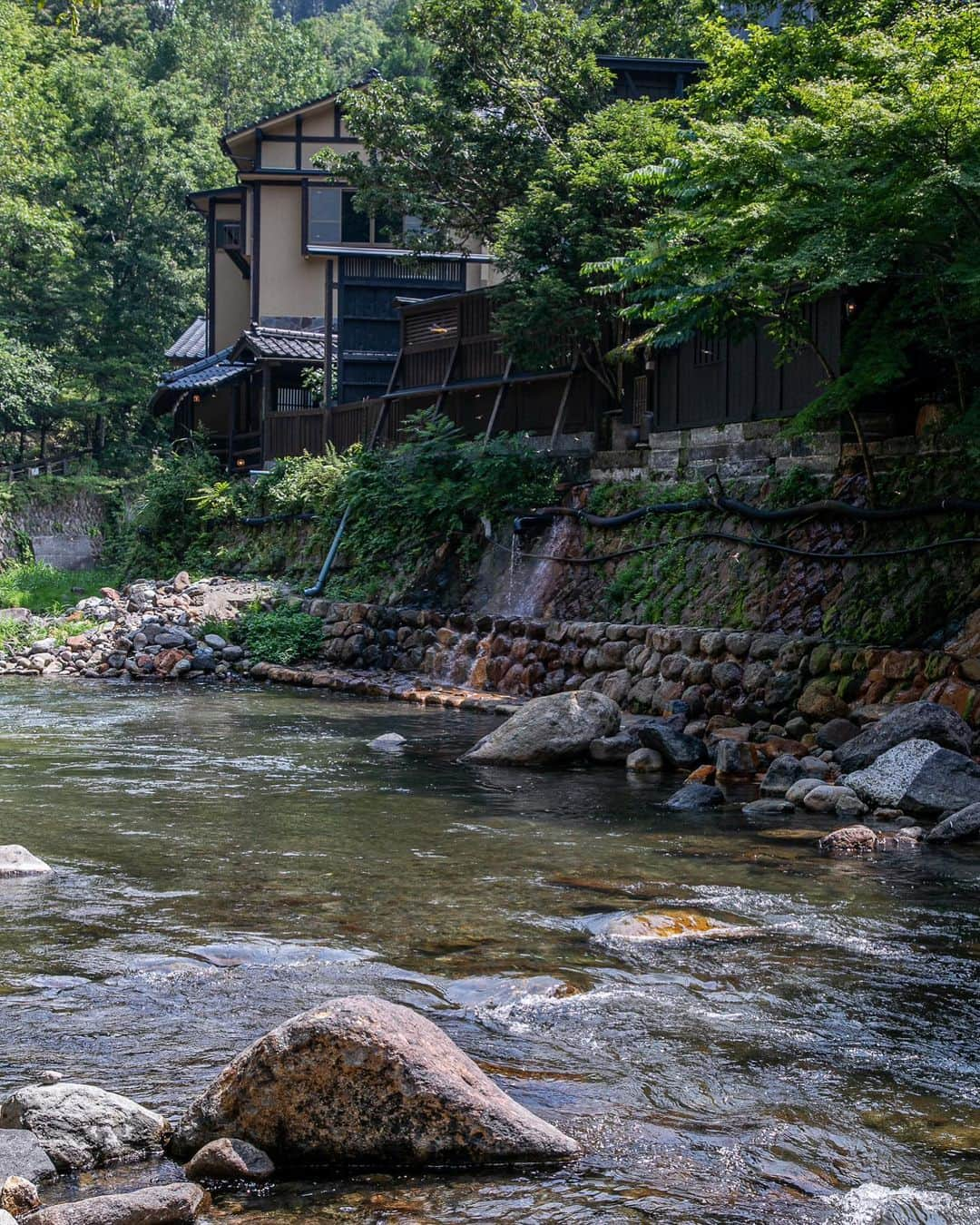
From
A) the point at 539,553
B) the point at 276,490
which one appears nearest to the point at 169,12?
the point at 276,490

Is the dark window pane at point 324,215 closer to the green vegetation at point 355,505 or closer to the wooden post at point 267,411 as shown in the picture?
the wooden post at point 267,411

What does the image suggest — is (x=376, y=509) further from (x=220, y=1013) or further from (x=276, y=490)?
(x=220, y=1013)

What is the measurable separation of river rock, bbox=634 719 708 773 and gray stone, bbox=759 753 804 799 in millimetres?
1265

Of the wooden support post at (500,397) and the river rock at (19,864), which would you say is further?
the wooden support post at (500,397)

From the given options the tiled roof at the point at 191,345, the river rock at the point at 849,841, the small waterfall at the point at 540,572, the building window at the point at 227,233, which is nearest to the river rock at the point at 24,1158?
the river rock at the point at 849,841

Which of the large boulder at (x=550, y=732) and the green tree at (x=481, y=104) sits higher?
the green tree at (x=481, y=104)

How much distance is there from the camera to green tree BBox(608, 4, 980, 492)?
38.4 ft

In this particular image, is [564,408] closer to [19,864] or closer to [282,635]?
[282,635]

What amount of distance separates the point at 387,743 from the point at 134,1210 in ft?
37.2

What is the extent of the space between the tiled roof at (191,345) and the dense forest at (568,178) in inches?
66.2

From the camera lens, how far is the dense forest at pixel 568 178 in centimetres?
1239

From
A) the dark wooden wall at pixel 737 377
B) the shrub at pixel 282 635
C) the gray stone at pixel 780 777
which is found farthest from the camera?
the shrub at pixel 282 635

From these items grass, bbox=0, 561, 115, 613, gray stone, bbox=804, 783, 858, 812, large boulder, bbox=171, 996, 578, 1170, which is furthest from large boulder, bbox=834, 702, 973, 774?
grass, bbox=0, 561, 115, 613

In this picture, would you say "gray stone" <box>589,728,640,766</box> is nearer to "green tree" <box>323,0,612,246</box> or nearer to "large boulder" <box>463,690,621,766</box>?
"large boulder" <box>463,690,621,766</box>
